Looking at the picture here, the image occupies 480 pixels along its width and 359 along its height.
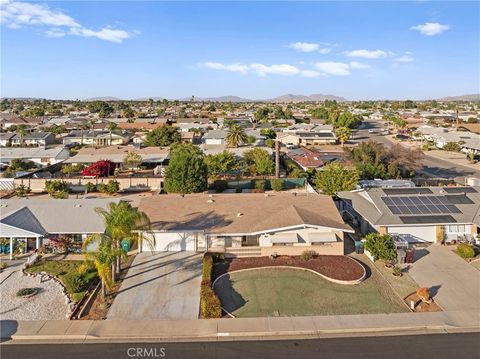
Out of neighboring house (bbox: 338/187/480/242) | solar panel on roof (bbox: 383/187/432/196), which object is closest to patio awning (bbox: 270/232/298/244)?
neighboring house (bbox: 338/187/480/242)

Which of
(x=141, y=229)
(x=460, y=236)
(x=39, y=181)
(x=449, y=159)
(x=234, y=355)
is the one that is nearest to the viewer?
(x=234, y=355)

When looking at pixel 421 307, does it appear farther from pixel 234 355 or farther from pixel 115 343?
pixel 115 343

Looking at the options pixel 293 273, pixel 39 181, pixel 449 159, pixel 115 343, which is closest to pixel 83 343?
pixel 115 343

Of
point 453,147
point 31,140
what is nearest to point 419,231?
point 453,147

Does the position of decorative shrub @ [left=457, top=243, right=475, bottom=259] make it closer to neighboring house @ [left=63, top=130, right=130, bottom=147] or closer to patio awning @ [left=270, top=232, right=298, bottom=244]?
patio awning @ [left=270, top=232, right=298, bottom=244]

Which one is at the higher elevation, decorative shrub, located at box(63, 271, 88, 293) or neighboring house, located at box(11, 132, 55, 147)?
neighboring house, located at box(11, 132, 55, 147)

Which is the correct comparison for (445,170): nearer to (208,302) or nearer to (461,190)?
(461,190)
